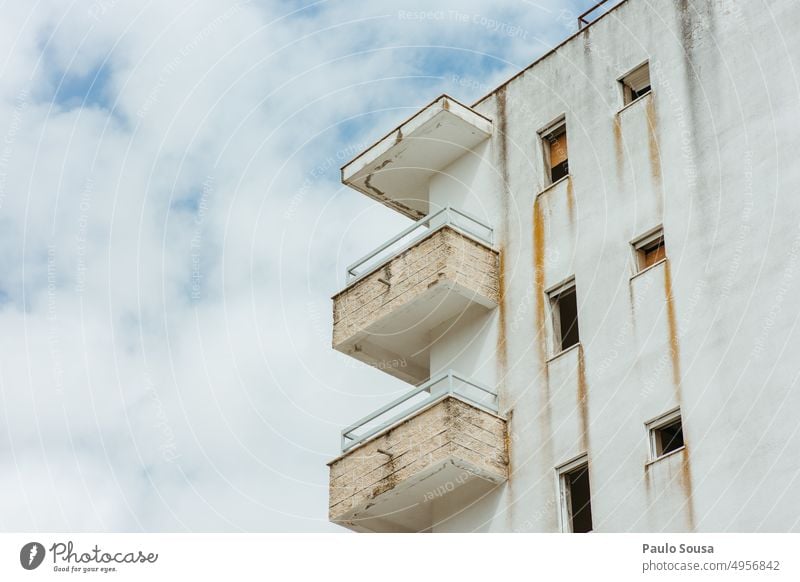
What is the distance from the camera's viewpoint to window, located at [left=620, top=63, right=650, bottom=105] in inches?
1078

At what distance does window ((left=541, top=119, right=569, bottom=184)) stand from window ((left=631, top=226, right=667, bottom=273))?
9.73ft

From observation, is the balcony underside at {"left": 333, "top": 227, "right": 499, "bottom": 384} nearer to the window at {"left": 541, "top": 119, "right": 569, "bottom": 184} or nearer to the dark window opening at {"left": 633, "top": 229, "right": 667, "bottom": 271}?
the window at {"left": 541, "top": 119, "right": 569, "bottom": 184}

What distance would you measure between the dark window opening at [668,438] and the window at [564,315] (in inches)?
122

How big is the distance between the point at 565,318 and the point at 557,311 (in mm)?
218

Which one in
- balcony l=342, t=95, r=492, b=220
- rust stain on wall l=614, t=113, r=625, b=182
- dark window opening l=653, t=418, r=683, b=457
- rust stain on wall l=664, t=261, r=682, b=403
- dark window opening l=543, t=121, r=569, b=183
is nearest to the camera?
dark window opening l=653, t=418, r=683, b=457

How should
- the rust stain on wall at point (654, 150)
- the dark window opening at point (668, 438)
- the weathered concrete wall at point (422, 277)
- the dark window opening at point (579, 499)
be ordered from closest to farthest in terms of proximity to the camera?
the dark window opening at point (668, 438) → the dark window opening at point (579, 499) → the rust stain on wall at point (654, 150) → the weathered concrete wall at point (422, 277)

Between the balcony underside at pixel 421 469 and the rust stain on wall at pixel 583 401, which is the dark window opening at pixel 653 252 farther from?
the balcony underside at pixel 421 469

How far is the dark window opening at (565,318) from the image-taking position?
26.6m

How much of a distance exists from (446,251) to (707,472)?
7.38 metres

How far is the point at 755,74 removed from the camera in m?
25.0

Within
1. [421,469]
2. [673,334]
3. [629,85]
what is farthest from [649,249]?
[421,469]

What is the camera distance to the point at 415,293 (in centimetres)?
2834

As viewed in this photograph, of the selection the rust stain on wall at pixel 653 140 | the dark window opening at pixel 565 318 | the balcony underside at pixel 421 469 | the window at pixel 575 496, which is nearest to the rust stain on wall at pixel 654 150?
the rust stain on wall at pixel 653 140

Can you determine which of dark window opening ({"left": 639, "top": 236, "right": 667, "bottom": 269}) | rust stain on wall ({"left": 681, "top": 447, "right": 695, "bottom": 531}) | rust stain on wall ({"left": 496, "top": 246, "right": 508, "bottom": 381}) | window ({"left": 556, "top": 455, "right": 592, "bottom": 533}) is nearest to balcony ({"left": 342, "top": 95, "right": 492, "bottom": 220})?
rust stain on wall ({"left": 496, "top": 246, "right": 508, "bottom": 381})
